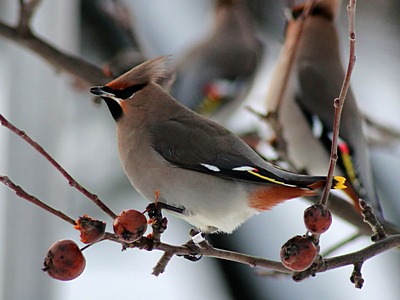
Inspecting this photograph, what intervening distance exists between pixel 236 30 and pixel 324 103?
895mm

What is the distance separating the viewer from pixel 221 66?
2.95m

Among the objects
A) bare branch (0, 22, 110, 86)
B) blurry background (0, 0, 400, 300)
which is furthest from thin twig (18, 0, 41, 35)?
blurry background (0, 0, 400, 300)

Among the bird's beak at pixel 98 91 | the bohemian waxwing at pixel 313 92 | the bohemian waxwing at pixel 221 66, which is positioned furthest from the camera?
the bohemian waxwing at pixel 221 66

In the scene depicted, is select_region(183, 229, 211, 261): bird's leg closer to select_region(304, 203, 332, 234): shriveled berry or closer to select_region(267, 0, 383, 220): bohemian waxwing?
select_region(304, 203, 332, 234): shriveled berry

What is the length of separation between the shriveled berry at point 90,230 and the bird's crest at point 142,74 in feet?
1.48

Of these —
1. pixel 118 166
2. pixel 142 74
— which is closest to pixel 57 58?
pixel 142 74

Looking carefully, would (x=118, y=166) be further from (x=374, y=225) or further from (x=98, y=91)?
(x=374, y=225)

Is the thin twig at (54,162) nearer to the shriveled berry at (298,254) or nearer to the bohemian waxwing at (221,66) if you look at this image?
the shriveled berry at (298,254)

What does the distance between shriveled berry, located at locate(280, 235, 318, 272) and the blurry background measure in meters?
1.57

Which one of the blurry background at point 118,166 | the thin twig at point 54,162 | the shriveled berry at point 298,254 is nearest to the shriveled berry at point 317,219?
the shriveled berry at point 298,254

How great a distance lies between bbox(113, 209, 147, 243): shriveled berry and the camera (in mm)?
1096

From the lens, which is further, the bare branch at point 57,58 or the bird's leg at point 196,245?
the bare branch at point 57,58

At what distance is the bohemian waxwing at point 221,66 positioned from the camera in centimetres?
269

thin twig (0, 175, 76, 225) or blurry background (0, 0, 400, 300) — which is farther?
blurry background (0, 0, 400, 300)
